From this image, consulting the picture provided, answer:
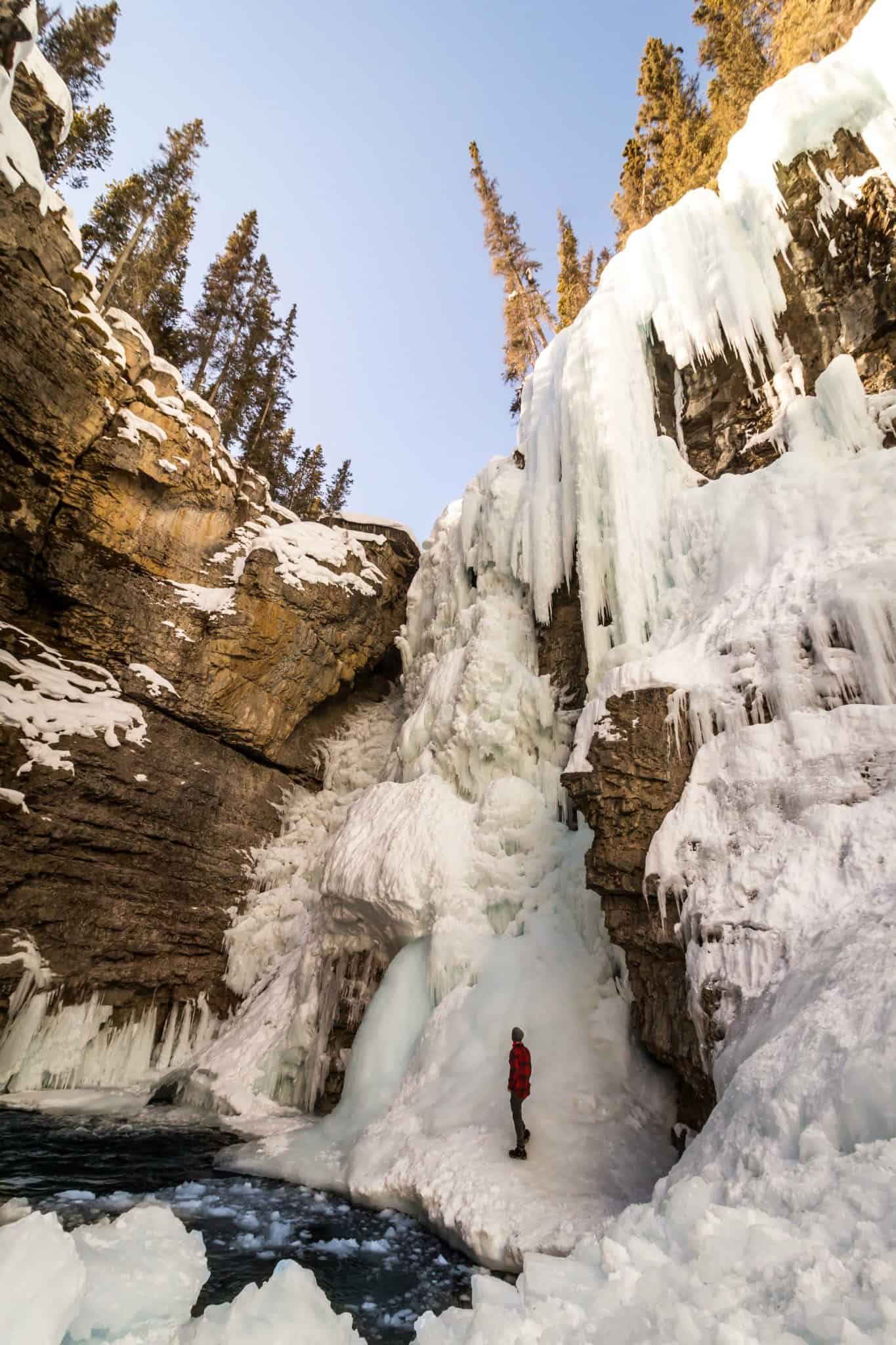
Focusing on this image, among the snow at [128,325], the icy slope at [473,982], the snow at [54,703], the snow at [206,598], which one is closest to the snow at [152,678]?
the snow at [54,703]

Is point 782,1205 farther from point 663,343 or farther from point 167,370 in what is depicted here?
point 167,370

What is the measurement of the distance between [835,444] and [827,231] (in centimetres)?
351

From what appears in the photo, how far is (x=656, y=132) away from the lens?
18156 millimetres

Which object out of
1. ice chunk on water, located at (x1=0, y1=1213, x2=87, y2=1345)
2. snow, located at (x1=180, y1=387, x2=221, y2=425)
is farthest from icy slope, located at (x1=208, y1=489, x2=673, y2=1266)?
snow, located at (x1=180, y1=387, x2=221, y2=425)

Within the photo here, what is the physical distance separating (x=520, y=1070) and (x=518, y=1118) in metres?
0.38

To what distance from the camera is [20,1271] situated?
219 centimetres

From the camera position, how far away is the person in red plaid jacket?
5508mm

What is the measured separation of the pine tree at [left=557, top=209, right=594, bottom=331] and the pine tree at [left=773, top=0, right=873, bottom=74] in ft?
20.8

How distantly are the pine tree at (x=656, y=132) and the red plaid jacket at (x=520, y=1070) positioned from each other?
19896 mm

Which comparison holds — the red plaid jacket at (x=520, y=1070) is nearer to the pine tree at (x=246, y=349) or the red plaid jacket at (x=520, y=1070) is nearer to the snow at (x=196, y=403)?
the snow at (x=196, y=403)

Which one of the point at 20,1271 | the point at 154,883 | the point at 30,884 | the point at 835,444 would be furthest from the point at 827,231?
the point at 30,884

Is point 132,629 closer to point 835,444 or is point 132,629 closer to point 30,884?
point 30,884

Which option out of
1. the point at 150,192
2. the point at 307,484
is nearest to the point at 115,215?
the point at 150,192

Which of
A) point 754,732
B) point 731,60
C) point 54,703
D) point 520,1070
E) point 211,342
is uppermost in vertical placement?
point 731,60
